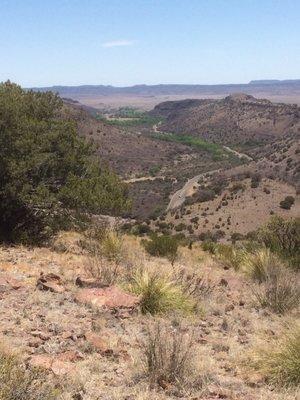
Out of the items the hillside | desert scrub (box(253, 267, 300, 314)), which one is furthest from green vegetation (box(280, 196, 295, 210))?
the hillside

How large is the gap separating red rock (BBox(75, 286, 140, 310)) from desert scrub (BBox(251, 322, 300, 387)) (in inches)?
91.1

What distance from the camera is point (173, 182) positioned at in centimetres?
10300

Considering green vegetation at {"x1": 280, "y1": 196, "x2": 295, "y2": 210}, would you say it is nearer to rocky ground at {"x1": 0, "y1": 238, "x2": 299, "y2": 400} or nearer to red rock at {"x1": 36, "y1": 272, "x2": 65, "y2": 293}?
rocky ground at {"x1": 0, "y1": 238, "x2": 299, "y2": 400}

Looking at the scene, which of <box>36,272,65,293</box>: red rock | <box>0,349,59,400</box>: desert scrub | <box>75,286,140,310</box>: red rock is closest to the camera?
<box>0,349,59,400</box>: desert scrub

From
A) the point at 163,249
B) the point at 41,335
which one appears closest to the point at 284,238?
the point at 163,249

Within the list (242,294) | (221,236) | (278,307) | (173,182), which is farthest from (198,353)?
(173,182)

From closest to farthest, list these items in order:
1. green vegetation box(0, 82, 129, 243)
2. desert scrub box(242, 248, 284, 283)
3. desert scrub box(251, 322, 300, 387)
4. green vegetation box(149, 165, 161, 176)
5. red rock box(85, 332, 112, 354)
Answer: desert scrub box(251, 322, 300, 387) < red rock box(85, 332, 112, 354) < desert scrub box(242, 248, 284, 283) < green vegetation box(0, 82, 129, 243) < green vegetation box(149, 165, 161, 176)

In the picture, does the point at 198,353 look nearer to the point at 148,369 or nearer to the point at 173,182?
the point at 148,369

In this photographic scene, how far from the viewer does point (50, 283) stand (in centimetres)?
866

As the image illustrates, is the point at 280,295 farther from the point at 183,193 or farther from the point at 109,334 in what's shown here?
the point at 183,193

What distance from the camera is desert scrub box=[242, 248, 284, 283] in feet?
36.8

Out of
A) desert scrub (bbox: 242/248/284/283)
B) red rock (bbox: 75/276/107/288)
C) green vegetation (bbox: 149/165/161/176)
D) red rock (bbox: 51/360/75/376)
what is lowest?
green vegetation (bbox: 149/165/161/176)

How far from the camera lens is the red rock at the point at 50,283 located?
8477 mm

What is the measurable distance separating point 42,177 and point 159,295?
6.96 metres
